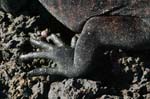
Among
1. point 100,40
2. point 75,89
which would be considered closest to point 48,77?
point 75,89

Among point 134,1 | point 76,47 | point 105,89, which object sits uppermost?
point 134,1

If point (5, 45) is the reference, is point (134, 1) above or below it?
above

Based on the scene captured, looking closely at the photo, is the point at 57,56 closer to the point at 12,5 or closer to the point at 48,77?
the point at 48,77

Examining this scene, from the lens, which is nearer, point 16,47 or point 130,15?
point 130,15

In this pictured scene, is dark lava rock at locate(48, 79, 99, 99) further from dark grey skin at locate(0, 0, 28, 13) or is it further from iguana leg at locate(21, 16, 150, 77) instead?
dark grey skin at locate(0, 0, 28, 13)

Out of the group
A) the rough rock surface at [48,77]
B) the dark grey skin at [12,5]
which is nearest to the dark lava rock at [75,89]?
the rough rock surface at [48,77]

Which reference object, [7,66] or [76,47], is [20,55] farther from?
[76,47]

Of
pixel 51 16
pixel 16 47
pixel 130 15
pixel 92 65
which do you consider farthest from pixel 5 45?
pixel 130 15

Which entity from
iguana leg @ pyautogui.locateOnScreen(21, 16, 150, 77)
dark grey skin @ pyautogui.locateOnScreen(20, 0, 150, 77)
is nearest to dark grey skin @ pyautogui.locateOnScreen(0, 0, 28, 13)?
dark grey skin @ pyautogui.locateOnScreen(20, 0, 150, 77)

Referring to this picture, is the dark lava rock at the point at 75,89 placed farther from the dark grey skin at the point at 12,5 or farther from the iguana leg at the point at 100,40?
the dark grey skin at the point at 12,5
